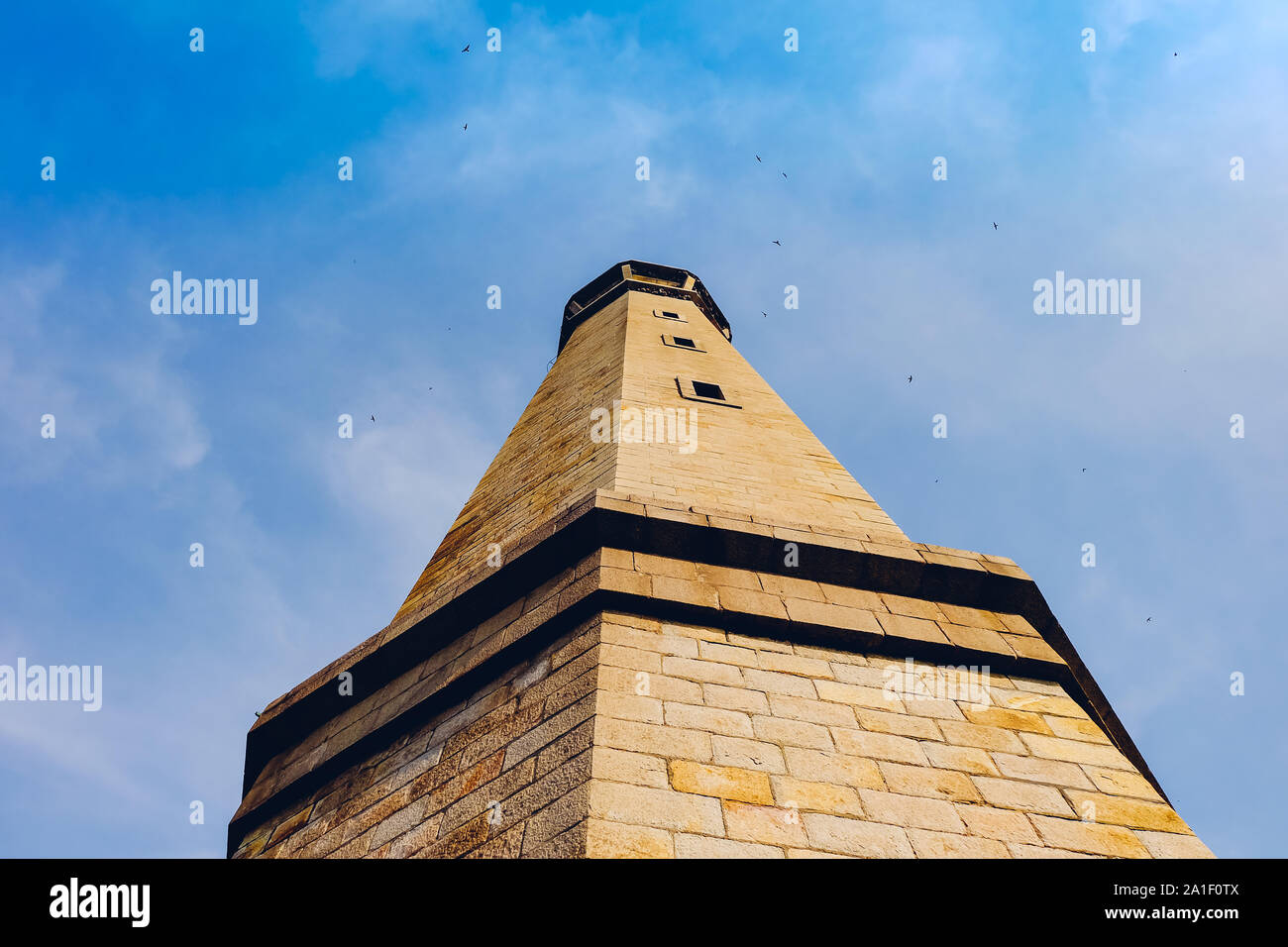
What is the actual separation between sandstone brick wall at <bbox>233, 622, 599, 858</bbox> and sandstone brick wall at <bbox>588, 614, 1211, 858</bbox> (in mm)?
140


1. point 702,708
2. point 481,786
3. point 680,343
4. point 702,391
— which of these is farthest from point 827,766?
point 680,343

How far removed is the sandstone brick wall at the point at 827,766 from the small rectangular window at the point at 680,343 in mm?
8555

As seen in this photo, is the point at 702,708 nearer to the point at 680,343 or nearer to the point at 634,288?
the point at 680,343

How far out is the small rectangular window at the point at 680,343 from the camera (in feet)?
43.1

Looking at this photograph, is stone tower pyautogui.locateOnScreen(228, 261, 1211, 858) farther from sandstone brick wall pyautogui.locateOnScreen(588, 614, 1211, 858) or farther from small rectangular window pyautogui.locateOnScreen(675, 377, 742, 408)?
small rectangular window pyautogui.locateOnScreen(675, 377, 742, 408)

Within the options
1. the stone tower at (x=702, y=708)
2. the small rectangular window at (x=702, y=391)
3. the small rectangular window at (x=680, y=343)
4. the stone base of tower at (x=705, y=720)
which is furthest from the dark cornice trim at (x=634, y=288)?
the stone base of tower at (x=705, y=720)

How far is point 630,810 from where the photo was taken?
134 inches

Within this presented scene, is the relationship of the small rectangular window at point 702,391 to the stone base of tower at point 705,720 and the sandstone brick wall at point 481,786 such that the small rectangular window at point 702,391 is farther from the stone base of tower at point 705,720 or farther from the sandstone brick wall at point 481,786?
the sandstone brick wall at point 481,786

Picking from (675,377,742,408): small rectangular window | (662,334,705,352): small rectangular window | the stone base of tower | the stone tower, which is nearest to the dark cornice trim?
(662,334,705,352): small rectangular window
